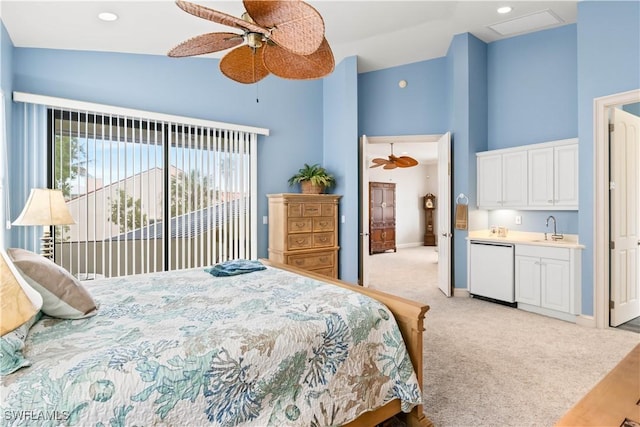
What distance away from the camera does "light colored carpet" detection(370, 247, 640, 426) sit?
2.12 metres

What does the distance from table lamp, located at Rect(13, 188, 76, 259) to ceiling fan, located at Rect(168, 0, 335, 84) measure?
170 centimetres

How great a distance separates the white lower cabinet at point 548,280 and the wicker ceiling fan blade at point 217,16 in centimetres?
379

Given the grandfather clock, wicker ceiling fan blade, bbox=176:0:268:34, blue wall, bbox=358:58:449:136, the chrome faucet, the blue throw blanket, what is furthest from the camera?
the grandfather clock

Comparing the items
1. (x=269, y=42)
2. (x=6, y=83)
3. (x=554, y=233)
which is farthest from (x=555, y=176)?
(x=6, y=83)

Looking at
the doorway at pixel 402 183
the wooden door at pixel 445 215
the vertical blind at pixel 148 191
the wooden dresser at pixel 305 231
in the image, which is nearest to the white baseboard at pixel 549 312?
the wooden door at pixel 445 215

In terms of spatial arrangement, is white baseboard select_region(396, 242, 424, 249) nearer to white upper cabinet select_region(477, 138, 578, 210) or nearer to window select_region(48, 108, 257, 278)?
white upper cabinet select_region(477, 138, 578, 210)

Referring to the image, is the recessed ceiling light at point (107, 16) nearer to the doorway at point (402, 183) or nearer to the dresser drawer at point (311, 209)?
the dresser drawer at point (311, 209)

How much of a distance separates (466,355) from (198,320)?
2.27 metres

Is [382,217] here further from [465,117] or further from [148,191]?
[148,191]

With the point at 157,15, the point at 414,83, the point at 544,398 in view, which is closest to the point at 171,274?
the point at 157,15

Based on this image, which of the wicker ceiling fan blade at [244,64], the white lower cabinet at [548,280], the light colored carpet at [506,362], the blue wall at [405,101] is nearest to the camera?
the light colored carpet at [506,362]

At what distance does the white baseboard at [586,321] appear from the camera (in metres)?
3.55

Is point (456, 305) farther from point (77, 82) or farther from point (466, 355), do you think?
point (77, 82)

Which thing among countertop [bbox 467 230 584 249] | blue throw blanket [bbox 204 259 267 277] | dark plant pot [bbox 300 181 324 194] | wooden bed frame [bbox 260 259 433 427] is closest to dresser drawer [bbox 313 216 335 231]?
dark plant pot [bbox 300 181 324 194]
